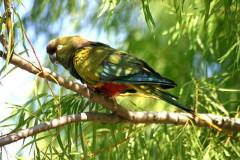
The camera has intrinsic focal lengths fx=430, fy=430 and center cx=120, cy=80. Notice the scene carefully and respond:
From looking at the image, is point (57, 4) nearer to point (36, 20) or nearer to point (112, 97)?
point (36, 20)

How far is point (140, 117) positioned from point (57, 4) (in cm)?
142

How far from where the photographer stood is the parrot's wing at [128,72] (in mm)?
2039

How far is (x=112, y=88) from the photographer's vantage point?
2205mm

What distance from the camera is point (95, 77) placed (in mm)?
2229

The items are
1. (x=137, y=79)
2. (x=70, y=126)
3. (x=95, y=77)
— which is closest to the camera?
(x=70, y=126)

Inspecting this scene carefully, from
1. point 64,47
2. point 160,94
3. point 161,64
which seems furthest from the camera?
point 161,64

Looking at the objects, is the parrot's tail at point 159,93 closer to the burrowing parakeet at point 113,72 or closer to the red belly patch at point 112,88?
the burrowing parakeet at point 113,72

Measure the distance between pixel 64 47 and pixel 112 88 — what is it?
2.05ft

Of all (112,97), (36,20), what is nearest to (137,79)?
(112,97)

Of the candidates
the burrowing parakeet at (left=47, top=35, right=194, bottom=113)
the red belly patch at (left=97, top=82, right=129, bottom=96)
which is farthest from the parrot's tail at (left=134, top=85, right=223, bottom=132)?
the red belly patch at (left=97, top=82, right=129, bottom=96)

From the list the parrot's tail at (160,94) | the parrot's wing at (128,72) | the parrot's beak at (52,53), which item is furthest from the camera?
the parrot's beak at (52,53)

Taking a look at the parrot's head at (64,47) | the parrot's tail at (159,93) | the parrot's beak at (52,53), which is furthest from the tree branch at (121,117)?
the parrot's beak at (52,53)

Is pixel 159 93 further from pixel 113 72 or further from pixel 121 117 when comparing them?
pixel 113 72

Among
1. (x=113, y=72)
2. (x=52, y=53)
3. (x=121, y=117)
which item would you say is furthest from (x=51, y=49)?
(x=121, y=117)
